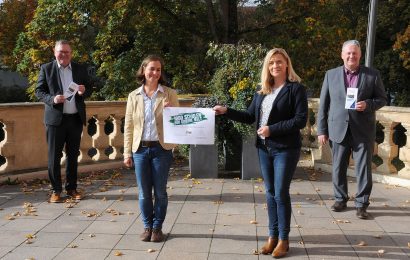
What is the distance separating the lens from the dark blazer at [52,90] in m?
6.21

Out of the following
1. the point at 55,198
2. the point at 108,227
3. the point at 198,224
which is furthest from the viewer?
the point at 55,198

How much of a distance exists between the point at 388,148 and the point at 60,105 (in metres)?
5.02

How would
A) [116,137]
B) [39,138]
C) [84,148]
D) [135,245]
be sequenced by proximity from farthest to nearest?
[116,137] < [84,148] < [39,138] < [135,245]

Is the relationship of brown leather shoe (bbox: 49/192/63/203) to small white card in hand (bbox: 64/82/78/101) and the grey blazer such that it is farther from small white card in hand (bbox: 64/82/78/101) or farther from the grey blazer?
the grey blazer

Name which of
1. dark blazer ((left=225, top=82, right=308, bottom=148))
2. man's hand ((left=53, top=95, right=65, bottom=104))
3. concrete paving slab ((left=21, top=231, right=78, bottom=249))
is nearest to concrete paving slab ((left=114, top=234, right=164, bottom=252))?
concrete paving slab ((left=21, top=231, right=78, bottom=249))

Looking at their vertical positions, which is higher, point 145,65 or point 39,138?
point 145,65

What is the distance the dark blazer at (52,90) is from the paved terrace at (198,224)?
3.74ft

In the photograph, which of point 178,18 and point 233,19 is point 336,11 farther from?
point 178,18

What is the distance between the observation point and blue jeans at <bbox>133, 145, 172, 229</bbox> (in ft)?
15.5

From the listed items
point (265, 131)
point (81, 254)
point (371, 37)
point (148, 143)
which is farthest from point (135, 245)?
point (371, 37)

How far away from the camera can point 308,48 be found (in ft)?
41.1

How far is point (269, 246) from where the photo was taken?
4551 mm

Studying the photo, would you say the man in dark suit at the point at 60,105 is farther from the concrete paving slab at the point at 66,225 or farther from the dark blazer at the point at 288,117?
the dark blazer at the point at 288,117

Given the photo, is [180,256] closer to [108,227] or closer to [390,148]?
[108,227]
